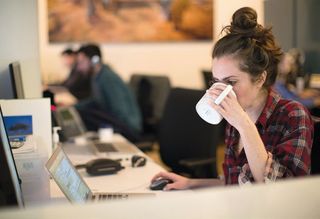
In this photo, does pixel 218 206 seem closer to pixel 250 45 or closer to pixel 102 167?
pixel 250 45

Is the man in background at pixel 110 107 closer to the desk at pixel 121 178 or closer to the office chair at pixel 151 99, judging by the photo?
the office chair at pixel 151 99

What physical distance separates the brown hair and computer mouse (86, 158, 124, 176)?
0.80 meters

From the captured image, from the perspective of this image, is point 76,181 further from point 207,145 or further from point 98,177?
point 207,145

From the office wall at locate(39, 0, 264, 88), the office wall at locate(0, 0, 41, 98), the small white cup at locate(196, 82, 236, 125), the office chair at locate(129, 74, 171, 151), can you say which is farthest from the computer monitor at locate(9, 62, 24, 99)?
the office wall at locate(39, 0, 264, 88)

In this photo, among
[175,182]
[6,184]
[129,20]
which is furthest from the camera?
[129,20]

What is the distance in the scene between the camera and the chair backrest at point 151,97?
443 centimetres

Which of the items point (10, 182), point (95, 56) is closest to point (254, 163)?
point (10, 182)

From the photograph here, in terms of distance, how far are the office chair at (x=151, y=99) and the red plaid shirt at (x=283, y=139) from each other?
2706 mm

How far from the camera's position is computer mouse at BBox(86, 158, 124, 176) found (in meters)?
2.10

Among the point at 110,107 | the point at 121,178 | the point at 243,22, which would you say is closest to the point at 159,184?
the point at 121,178

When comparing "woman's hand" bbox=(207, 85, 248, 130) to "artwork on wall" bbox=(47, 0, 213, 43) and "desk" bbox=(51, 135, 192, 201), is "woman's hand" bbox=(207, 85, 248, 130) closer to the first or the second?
"desk" bbox=(51, 135, 192, 201)

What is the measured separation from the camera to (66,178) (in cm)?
149

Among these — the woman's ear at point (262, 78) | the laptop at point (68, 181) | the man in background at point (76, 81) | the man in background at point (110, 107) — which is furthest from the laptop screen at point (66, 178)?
the man in background at point (76, 81)

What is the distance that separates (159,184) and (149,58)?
4.12m
